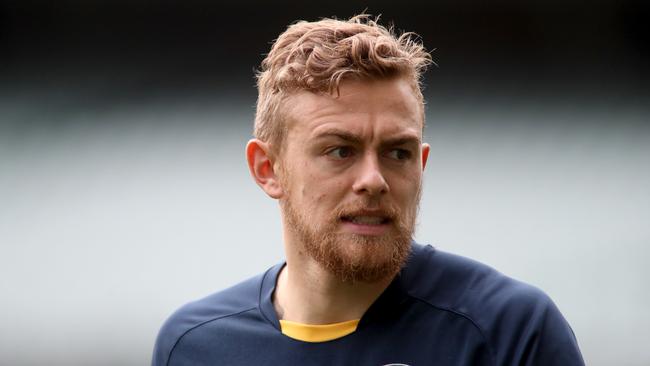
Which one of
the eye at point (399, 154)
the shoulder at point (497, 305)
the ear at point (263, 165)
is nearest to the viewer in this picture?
the shoulder at point (497, 305)

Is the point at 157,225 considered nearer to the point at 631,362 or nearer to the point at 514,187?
the point at 514,187

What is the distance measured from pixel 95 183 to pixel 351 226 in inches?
124

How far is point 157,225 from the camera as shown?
16.8 ft

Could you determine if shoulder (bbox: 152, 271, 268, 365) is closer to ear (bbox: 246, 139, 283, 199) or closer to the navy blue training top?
the navy blue training top

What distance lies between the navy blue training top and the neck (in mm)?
29

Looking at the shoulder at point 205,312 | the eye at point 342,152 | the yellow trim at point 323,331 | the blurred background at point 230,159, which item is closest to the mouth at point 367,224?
the eye at point 342,152

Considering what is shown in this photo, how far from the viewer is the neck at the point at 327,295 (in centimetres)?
240

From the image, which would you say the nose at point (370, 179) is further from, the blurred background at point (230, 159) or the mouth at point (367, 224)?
the blurred background at point (230, 159)

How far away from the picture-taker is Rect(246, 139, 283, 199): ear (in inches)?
99.3

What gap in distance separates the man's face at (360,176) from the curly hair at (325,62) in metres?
0.03

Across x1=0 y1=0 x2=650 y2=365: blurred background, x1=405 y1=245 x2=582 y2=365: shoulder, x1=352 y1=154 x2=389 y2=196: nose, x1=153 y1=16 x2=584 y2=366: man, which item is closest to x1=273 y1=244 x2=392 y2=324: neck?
x1=153 y1=16 x2=584 y2=366: man

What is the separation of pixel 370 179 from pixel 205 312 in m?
0.67

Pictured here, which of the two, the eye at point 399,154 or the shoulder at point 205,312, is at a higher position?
the eye at point 399,154

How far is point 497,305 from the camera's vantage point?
7.54 feet
